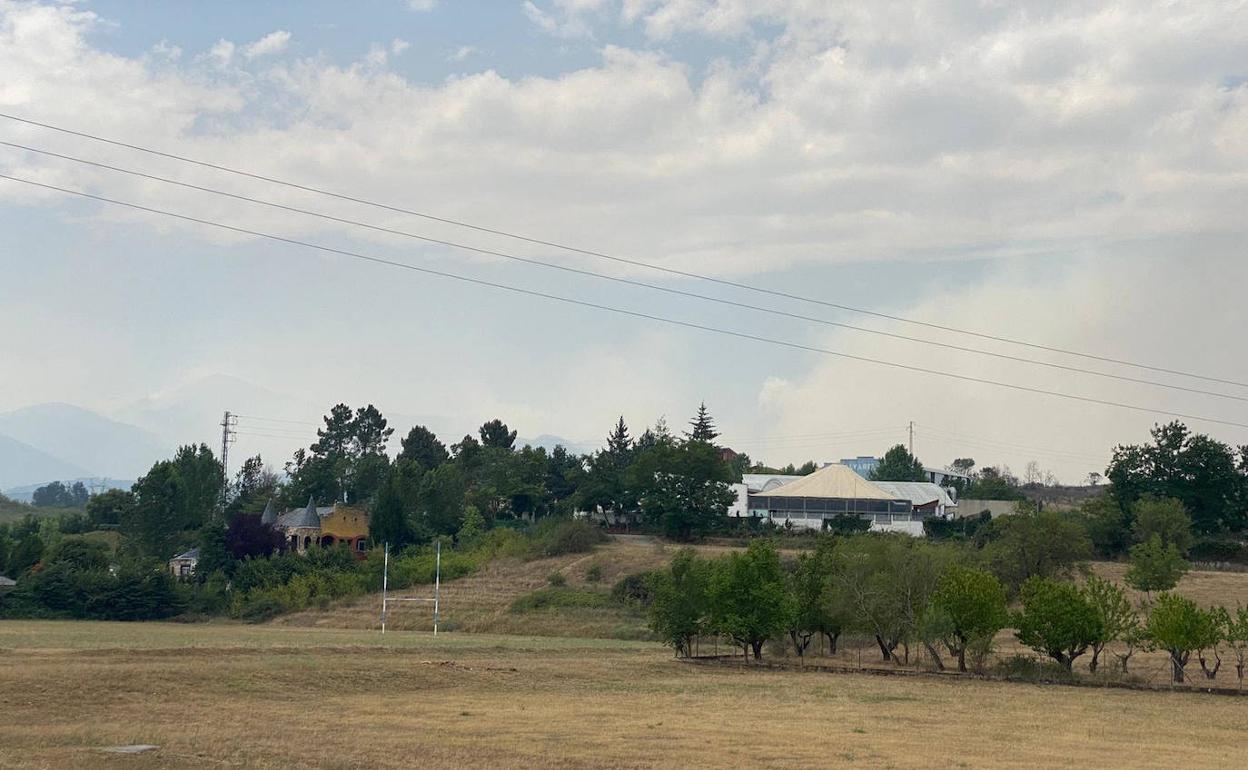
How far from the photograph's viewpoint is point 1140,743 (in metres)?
31.8

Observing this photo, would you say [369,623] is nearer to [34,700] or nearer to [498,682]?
[498,682]

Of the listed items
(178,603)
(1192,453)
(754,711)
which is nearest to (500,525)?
(178,603)

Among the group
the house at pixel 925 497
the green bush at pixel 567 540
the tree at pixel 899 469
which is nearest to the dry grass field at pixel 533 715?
the green bush at pixel 567 540

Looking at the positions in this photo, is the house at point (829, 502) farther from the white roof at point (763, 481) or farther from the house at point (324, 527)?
the house at point (324, 527)

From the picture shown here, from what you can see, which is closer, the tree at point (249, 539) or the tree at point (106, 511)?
the tree at point (249, 539)

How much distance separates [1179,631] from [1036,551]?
92.3 feet

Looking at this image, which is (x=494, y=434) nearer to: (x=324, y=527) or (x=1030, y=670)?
(x=324, y=527)

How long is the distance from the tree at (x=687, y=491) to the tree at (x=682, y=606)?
47317 mm

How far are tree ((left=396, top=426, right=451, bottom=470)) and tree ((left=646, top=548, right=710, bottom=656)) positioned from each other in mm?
103185

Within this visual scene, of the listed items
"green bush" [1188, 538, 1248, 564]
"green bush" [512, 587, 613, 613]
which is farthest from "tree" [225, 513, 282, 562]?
"green bush" [1188, 538, 1248, 564]

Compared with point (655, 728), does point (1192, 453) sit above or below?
above

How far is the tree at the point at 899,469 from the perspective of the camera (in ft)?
573

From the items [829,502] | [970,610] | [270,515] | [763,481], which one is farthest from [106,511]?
[970,610]

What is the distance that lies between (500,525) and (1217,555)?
65226mm
